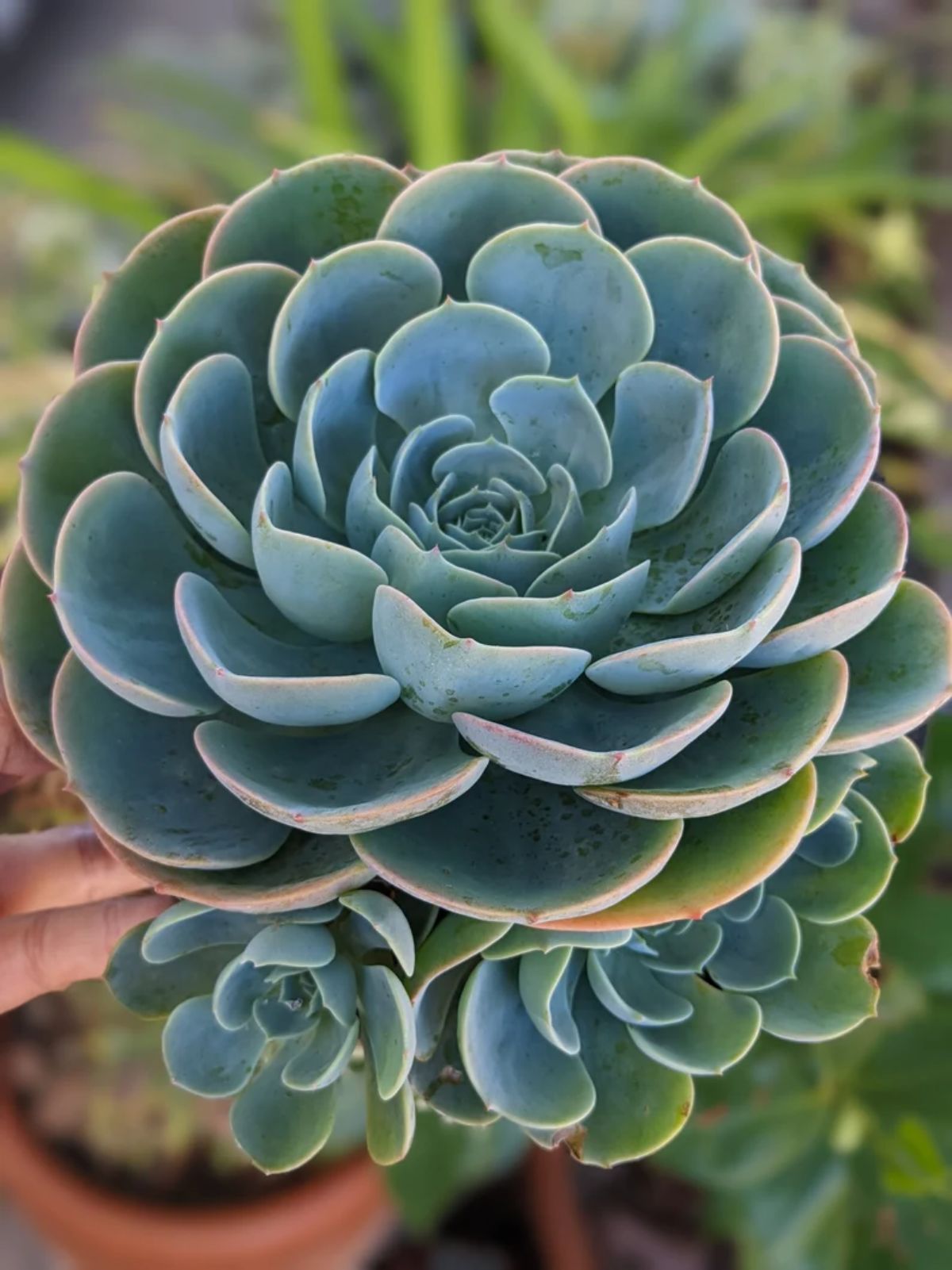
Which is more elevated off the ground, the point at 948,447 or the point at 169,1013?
the point at 169,1013

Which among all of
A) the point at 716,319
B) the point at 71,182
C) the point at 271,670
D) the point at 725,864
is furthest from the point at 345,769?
the point at 71,182

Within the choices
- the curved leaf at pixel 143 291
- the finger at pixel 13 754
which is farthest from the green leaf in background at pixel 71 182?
the finger at pixel 13 754

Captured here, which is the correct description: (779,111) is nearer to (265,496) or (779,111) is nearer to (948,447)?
(948,447)

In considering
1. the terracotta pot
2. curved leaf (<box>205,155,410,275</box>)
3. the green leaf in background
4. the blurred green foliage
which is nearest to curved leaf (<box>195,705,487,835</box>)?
curved leaf (<box>205,155,410,275</box>)

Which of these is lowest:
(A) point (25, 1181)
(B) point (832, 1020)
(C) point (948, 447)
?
(A) point (25, 1181)

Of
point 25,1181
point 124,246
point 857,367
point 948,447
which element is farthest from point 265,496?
point 124,246

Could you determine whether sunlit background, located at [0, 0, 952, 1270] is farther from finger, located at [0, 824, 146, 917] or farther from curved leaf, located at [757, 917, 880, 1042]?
curved leaf, located at [757, 917, 880, 1042]

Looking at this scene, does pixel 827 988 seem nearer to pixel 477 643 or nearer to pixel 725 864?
pixel 725 864

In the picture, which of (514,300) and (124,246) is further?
(124,246)

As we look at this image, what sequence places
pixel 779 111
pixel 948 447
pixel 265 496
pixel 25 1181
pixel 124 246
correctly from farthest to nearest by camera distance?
pixel 124 246 < pixel 779 111 < pixel 948 447 < pixel 25 1181 < pixel 265 496
